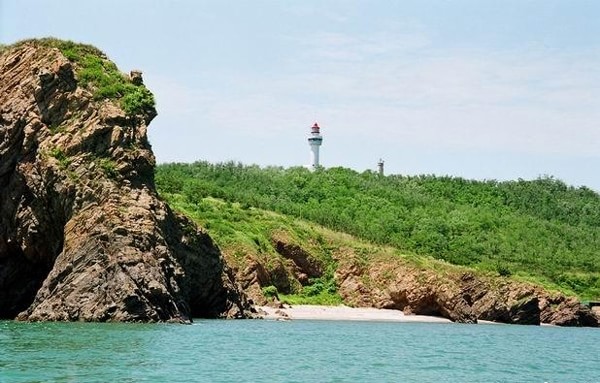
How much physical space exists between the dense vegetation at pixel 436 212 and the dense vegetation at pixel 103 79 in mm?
36636

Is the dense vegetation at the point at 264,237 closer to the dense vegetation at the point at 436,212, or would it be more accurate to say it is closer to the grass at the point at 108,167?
the dense vegetation at the point at 436,212

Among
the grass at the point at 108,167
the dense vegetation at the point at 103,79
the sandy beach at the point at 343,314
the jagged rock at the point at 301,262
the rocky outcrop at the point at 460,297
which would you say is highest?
the dense vegetation at the point at 103,79

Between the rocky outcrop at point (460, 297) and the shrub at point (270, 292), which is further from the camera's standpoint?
the rocky outcrop at point (460, 297)

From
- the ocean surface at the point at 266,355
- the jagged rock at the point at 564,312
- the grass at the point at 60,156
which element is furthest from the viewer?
the jagged rock at the point at 564,312

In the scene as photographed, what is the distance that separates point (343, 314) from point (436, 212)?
52341mm

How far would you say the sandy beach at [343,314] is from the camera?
263 feet

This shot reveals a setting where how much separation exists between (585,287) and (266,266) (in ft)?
149

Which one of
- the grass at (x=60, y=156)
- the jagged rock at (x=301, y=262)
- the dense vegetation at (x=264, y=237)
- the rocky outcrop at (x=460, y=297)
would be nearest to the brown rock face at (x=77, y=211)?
the grass at (x=60, y=156)

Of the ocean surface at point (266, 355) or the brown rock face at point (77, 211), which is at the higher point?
the brown rock face at point (77, 211)

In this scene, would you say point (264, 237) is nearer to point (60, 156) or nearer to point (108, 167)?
point (108, 167)

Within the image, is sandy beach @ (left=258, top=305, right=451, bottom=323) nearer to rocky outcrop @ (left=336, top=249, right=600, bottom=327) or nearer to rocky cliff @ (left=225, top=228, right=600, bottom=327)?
rocky outcrop @ (left=336, top=249, right=600, bottom=327)

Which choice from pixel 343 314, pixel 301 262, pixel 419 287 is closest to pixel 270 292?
pixel 343 314

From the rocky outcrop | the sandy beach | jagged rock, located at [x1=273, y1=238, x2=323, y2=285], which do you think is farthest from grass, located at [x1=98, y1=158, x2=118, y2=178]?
the rocky outcrop

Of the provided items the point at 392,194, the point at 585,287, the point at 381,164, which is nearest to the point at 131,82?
the point at 585,287
